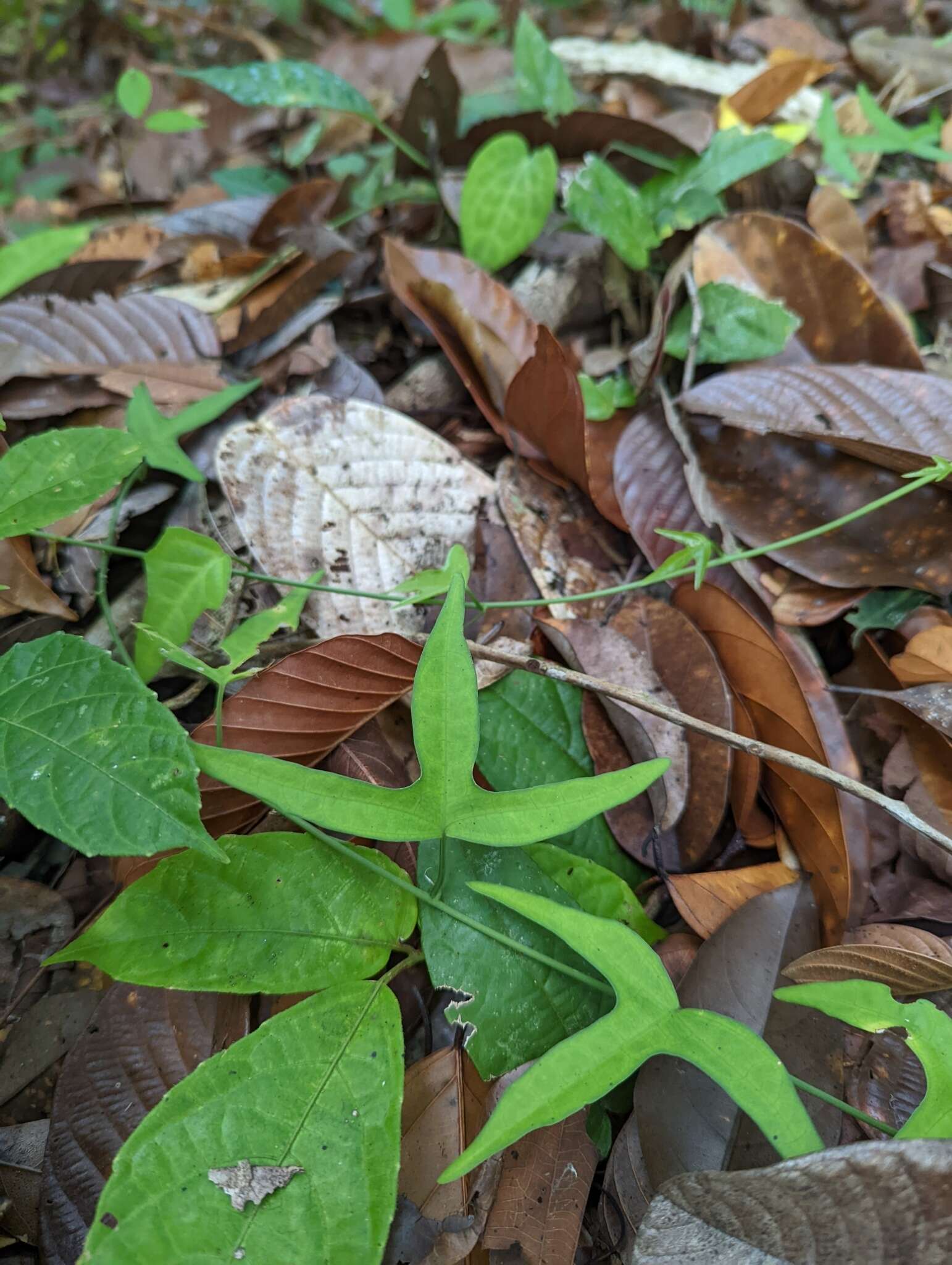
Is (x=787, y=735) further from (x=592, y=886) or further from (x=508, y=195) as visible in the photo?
(x=508, y=195)

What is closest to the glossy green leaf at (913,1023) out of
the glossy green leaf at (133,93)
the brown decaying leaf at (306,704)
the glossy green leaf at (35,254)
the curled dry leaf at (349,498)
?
the brown decaying leaf at (306,704)

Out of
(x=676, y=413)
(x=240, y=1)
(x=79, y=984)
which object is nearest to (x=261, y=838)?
(x=79, y=984)

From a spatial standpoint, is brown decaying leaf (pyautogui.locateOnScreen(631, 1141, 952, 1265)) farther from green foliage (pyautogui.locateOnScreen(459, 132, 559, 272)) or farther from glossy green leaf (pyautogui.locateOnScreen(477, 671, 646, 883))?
green foliage (pyautogui.locateOnScreen(459, 132, 559, 272))

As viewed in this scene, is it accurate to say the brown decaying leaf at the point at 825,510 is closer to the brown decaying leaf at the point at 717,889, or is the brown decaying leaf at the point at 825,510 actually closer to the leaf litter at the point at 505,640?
the leaf litter at the point at 505,640

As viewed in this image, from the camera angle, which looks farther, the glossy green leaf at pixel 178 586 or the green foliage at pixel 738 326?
the green foliage at pixel 738 326

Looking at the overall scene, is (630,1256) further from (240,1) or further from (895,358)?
(240,1)

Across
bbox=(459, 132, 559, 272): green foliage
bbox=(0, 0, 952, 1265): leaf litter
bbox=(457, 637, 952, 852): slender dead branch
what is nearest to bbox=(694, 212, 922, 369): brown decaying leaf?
bbox=(0, 0, 952, 1265): leaf litter
